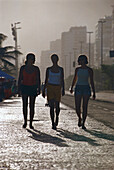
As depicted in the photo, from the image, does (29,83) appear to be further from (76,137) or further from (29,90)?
(76,137)

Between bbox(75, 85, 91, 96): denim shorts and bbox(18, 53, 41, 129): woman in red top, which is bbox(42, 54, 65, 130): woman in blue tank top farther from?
bbox(75, 85, 91, 96): denim shorts

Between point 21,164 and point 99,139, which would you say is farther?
point 99,139

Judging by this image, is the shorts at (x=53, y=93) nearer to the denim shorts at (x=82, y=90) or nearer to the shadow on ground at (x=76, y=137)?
the denim shorts at (x=82, y=90)

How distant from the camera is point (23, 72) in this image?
1208cm

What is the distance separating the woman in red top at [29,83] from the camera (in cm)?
1197

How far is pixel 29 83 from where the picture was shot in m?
12.0

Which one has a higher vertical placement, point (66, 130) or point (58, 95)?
point (58, 95)

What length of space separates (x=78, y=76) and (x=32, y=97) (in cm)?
124

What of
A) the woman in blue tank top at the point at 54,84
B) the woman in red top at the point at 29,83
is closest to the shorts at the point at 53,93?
the woman in blue tank top at the point at 54,84

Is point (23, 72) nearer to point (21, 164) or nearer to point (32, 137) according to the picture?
point (32, 137)

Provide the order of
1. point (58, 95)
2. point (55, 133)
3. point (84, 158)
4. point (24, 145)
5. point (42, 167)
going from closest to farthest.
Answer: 1. point (42, 167)
2. point (84, 158)
3. point (24, 145)
4. point (55, 133)
5. point (58, 95)

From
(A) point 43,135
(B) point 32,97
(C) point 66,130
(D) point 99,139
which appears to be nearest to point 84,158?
(D) point 99,139

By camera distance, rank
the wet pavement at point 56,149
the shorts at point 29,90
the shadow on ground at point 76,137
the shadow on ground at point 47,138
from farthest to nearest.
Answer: the shorts at point 29,90 → the shadow on ground at point 76,137 → the shadow on ground at point 47,138 → the wet pavement at point 56,149

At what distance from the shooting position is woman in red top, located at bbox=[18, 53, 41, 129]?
11969 mm
